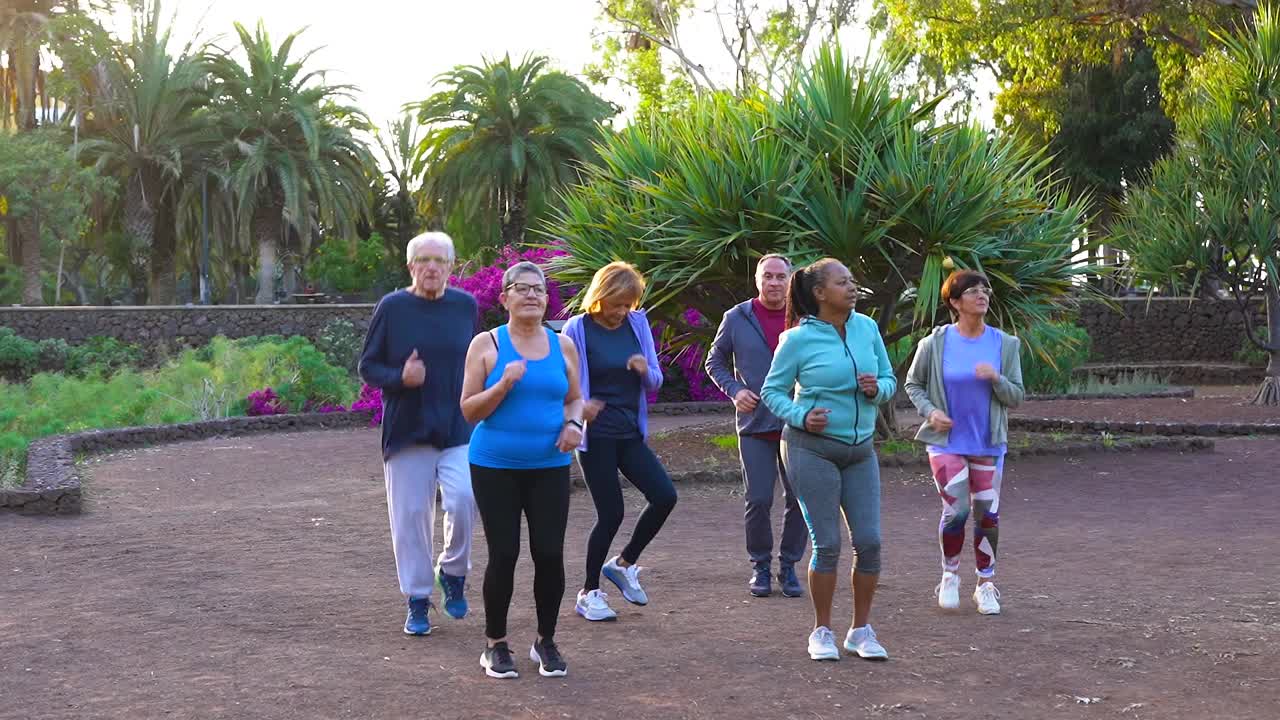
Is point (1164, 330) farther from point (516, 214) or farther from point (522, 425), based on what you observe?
point (522, 425)

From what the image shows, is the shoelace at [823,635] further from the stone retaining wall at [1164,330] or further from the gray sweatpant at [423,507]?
the stone retaining wall at [1164,330]

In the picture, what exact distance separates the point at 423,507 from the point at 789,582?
1960 mm

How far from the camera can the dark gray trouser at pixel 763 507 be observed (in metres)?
7.24

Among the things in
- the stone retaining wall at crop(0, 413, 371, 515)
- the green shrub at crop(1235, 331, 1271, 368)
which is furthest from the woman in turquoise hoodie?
the green shrub at crop(1235, 331, 1271, 368)

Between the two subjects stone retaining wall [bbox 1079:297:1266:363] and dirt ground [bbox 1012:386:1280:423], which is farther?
stone retaining wall [bbox 1079:297:1266:363]

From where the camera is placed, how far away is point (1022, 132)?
35.3m

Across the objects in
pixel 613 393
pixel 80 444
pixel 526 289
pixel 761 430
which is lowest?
pixel 80 444

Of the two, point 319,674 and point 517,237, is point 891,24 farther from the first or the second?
point 319,674

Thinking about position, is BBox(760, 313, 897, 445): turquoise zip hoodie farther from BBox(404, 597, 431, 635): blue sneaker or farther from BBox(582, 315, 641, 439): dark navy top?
BBox(404, 597, 431, 635): blue sneaker

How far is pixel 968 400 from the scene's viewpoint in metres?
6.73

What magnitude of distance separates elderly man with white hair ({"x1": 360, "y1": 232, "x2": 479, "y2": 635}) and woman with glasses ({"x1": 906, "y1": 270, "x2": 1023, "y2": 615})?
81.9 inches

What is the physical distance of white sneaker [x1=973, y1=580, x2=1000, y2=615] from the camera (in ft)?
22.1

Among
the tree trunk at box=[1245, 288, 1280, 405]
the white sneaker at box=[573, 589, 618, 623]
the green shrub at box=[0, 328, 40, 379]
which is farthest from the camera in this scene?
the green shrub at box=[0, 328, 40, 379]

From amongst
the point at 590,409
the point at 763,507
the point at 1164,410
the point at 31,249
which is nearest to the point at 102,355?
the point at 31,249
